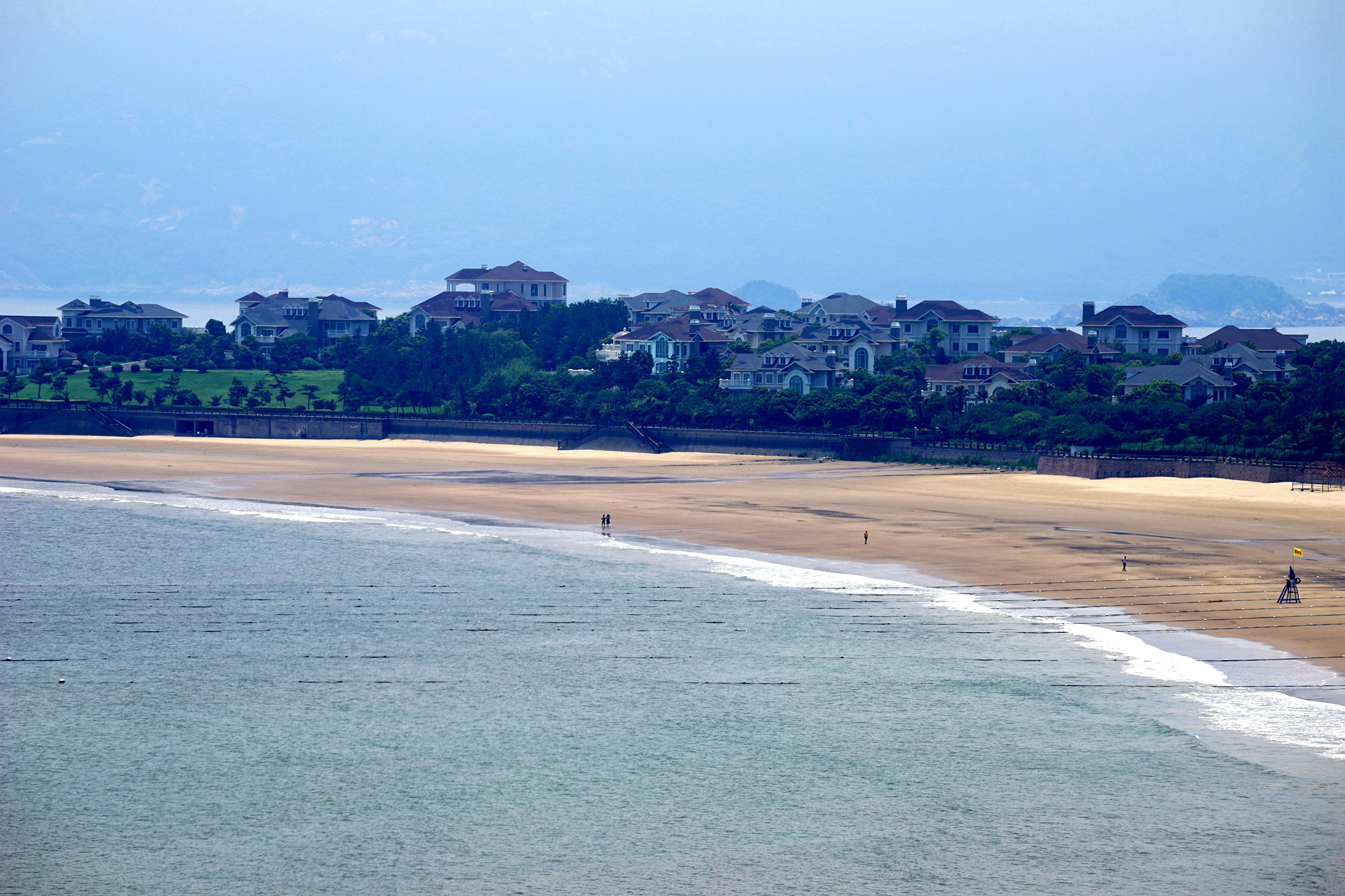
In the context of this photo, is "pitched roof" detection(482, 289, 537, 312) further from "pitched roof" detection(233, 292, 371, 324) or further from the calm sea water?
the calm sea water

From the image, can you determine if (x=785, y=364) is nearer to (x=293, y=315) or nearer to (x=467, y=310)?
(x=467, y=310)

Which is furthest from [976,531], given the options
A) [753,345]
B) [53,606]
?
[753,345]

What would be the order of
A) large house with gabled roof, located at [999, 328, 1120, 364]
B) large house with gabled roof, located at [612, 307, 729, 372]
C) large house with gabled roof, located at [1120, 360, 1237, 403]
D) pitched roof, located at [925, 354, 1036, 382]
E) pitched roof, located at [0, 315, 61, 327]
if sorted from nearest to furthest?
large house with gabled roof, located at [1120, 360, 1237, 403] < pitched roof, located at [925, 354, 1036, 382] < large house with gabled roof, located at [999, 328, 1120, 364] < large house with gabled roof, located at [612, 307, 729, 372] < pitched roof, located at [0, 315, 61, 327]

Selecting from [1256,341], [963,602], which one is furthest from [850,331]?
[963,602]

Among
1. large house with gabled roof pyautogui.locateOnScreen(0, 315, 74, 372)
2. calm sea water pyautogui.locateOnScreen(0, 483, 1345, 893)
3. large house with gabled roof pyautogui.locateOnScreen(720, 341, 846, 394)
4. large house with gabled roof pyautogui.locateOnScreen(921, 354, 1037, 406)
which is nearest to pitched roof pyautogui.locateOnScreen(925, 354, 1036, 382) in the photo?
large house with gabled roof pyautogui.locateOnScreen(921, 354, 1037, 406)

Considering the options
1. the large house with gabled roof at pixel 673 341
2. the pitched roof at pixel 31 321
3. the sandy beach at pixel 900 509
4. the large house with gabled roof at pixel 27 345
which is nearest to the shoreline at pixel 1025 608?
the sandy beach at pixel 900 509

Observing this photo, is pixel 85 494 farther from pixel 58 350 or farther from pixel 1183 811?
pixel 58 350
